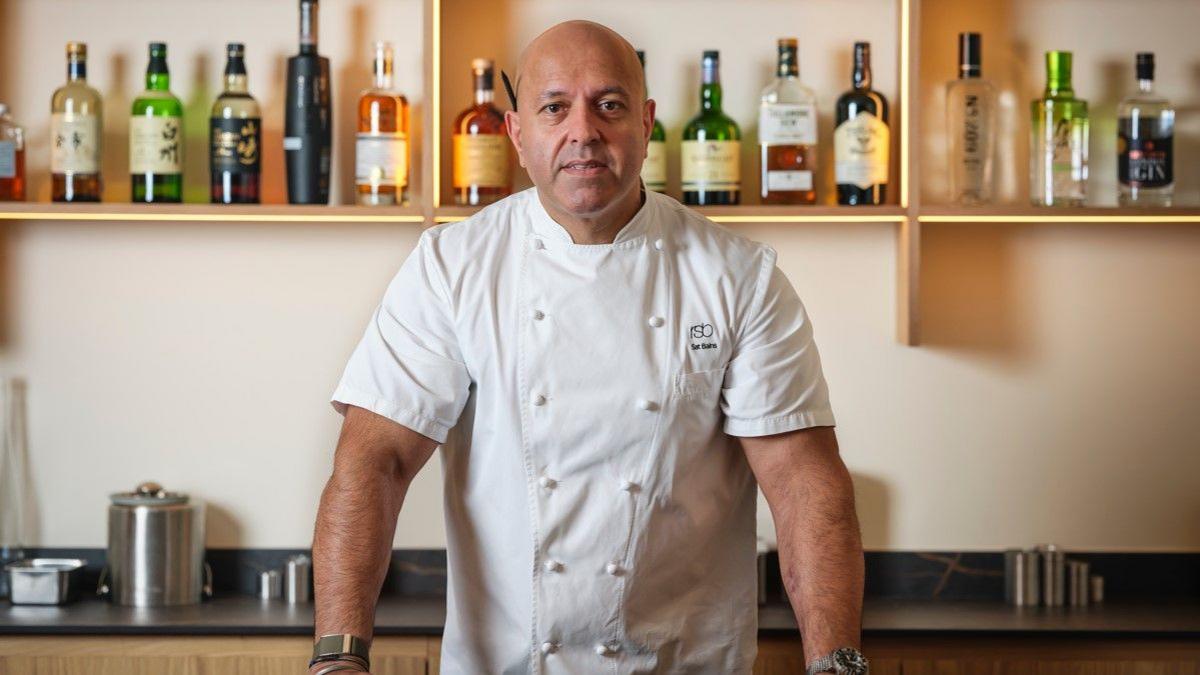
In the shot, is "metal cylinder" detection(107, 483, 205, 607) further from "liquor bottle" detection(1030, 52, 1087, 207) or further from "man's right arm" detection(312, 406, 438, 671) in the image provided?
"liquor bottle" detection(1030, 52, 1087, 207)

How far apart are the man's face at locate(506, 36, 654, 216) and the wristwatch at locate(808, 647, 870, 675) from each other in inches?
21.5

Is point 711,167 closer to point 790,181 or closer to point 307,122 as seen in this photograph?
point 790,181

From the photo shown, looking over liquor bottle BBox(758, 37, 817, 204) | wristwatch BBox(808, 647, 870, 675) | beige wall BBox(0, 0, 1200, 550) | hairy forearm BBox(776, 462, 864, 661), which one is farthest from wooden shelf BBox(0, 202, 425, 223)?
wristwatch BBox(808, 647, 870, 675)

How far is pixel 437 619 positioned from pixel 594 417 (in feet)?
2.65

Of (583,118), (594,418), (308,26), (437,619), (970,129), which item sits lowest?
(437,619)

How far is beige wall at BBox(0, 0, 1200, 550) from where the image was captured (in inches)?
98.0

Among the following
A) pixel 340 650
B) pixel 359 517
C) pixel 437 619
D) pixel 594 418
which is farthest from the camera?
pixel 437 619

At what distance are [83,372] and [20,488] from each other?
239mm

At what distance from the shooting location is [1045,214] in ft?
7.50

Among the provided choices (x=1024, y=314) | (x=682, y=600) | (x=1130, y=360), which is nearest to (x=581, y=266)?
(x=682, y=600)

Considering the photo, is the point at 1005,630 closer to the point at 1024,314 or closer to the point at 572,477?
the point at 1024,314

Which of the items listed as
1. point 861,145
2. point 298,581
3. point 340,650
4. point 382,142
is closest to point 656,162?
point 861,145

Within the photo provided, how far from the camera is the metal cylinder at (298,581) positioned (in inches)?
95.0

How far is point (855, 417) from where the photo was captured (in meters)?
2.53
